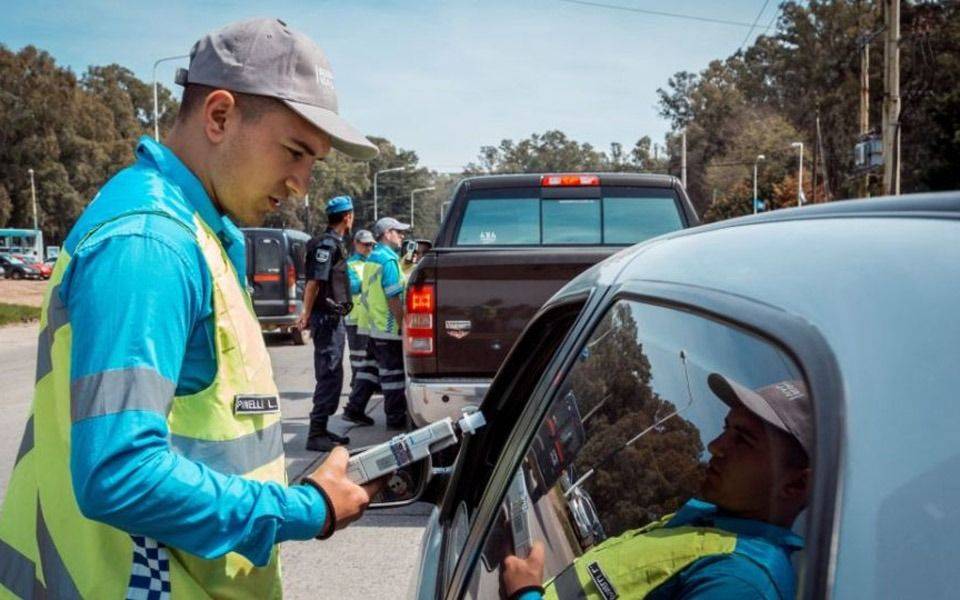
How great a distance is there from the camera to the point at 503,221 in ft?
24.0

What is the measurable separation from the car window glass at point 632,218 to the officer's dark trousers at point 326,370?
240cm

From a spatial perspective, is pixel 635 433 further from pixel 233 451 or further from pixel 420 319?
pixel 420 319

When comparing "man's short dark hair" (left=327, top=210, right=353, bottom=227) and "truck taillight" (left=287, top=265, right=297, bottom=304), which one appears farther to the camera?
"truck taillight" (left=287, top=265, right=297, bottom=304)

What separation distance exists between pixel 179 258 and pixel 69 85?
76612 mm

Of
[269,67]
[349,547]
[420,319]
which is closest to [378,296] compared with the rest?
[420,319]

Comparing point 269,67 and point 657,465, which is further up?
point 269,67

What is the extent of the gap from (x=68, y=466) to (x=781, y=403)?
121 cm

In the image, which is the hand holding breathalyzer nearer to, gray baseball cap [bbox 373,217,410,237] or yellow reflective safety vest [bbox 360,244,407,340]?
yellow reflective safety vest [bbox 360,244,407,340]

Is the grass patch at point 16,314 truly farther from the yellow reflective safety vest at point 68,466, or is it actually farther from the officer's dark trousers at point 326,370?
the yellow reflective safety vest at point 68,466

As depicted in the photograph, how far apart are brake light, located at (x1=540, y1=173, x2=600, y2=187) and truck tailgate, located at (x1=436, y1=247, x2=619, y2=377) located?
1.58 metres

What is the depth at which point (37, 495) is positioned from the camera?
1622 millimetres

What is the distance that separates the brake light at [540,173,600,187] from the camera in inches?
287

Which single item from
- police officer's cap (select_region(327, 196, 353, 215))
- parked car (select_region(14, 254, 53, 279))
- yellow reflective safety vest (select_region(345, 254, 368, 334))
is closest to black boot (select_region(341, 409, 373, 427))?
yellow reflective safety vest (select_region(345, 254, 368, 334))

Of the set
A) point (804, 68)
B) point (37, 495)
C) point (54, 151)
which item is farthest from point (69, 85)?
point (37, 495)
